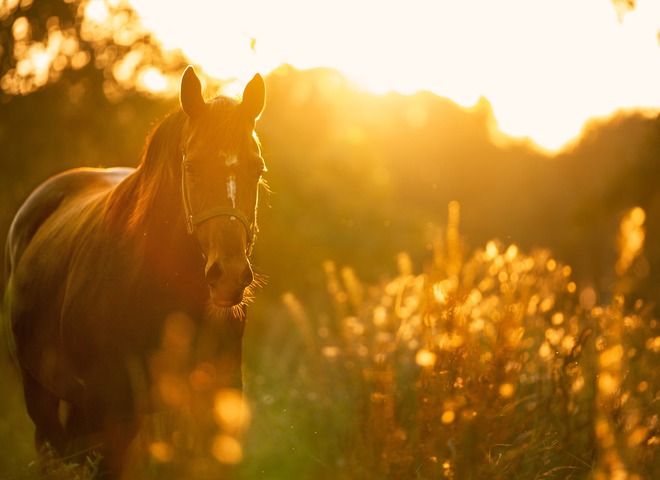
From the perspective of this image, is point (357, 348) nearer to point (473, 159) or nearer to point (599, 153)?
point (599, 153)

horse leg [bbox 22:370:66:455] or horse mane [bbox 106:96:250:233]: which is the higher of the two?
horse mane [bbox 106:96:250:233]

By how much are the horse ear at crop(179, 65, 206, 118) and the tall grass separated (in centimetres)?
133

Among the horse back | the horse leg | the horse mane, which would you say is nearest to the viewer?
the horse mane

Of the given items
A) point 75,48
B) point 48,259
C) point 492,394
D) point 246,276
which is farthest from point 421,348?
point 75,48

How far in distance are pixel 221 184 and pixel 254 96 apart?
657mm

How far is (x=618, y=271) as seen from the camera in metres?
4.20

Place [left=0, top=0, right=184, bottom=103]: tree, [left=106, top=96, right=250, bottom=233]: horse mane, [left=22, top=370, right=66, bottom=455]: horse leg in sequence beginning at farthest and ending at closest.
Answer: [left=0, top=0, right=184, bottom=103]: tree
[left=22, top=370, right=66, bottom=455]: horse leg
[left=106, top=96, right=250, bottom=233]: horse mane

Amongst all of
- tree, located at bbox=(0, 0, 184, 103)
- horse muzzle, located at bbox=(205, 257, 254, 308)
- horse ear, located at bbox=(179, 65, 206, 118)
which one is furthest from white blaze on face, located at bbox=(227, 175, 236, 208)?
tree, located at bbox=(0, 0, 184, 103)

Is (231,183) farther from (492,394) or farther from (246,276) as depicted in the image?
(492,394)

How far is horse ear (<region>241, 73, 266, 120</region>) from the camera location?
3805mm

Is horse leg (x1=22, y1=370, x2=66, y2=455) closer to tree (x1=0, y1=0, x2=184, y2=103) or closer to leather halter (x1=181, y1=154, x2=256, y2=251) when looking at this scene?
leather halter (x1=181, y1=154, x2=256, y2=251)

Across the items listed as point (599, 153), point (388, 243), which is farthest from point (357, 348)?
point (599, 153)

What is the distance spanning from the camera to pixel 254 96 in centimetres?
385

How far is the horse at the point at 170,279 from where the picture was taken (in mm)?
3430
